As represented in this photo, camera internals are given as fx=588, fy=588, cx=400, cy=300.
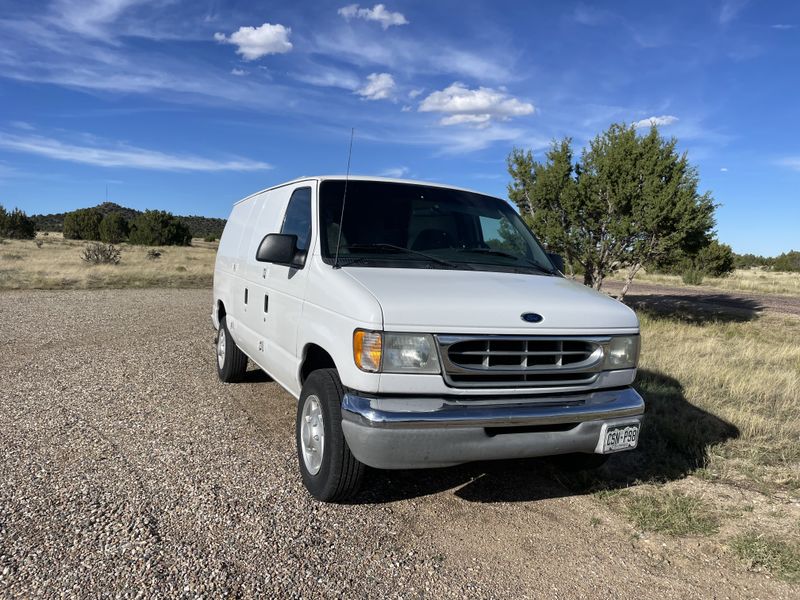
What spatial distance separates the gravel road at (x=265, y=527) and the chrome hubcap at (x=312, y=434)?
0.74 ft

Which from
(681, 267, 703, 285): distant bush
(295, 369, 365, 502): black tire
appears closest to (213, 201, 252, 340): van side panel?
(295, 369, 365, 502): black tire

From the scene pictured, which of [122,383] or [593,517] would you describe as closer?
[593,517]

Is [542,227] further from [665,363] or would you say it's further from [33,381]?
[33,381]

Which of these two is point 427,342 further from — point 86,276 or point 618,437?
point 86,276

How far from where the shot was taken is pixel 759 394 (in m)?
6.53

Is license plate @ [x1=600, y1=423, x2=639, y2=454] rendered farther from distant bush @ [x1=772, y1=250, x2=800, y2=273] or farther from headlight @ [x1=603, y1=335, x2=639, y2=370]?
distant bush @ [x1=772, y1=250, x2=800, y2=273]

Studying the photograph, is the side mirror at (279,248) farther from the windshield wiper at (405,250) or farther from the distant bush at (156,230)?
the distant bush at (156,230)

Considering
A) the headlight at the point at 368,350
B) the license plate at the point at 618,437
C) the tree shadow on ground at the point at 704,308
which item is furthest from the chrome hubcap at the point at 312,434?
the tree shadow on ground at the point at 704,308

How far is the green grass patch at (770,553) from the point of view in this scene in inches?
123

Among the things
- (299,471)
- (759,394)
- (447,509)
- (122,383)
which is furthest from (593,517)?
(122,383)

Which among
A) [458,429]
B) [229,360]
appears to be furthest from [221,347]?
[458,429]

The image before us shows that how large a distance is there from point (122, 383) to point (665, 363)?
6.95 m

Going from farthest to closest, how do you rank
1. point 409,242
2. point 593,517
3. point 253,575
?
point 409,242 → point 593,517 → point 253,575

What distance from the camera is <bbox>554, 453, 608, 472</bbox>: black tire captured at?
4.18 m
